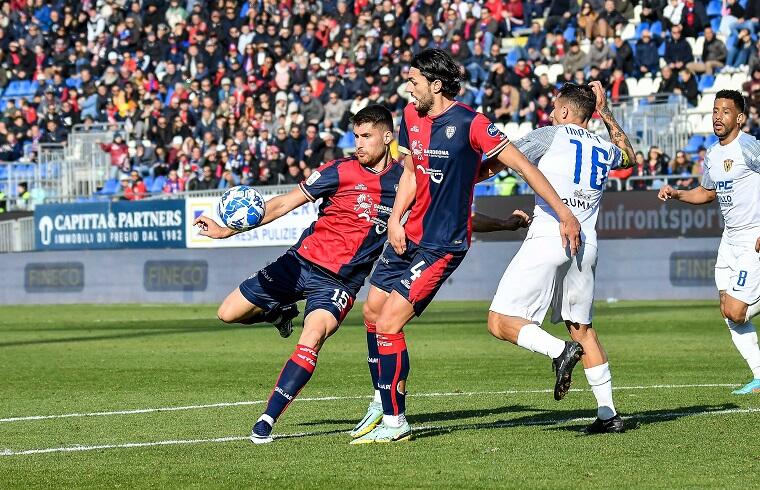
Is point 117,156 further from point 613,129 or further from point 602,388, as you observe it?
point 602,388

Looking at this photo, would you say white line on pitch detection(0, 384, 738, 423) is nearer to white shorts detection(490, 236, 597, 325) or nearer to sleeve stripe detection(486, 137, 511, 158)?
white shorts detection(490, 236, 597, 325)

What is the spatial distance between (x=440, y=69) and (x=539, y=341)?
1833 mm

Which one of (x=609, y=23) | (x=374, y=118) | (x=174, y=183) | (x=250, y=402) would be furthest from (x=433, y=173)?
(x=174, y=183)

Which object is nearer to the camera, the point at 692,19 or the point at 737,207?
the point at 737,207

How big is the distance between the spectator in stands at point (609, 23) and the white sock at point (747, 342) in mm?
19348

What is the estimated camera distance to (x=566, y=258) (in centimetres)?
884

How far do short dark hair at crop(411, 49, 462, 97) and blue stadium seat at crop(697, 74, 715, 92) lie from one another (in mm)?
21444

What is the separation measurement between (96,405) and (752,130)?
59.2 feet

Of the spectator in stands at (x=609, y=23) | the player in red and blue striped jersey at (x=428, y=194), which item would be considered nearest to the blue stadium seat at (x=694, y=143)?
the spectator in stands at (x=609, y=23)

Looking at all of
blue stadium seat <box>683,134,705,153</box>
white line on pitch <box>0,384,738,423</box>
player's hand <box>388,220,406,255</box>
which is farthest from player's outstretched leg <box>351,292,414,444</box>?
blue stadium seat <box>683,134,705,153</box>

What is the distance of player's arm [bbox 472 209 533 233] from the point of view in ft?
30.1

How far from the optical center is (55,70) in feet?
134

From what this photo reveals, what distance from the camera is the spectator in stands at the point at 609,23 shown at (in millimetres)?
30672

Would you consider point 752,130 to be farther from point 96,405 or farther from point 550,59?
point 96,405
